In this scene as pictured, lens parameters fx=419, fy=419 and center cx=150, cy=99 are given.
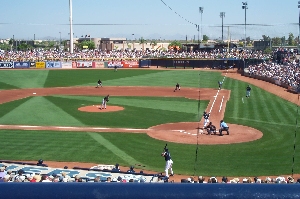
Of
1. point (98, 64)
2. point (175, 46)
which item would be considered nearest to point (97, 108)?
point (98, 64)

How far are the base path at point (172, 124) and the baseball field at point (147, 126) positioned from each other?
7 centimetres

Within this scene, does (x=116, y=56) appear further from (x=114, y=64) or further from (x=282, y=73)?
(x=282, y=73)

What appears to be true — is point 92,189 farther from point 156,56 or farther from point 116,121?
point 156,56

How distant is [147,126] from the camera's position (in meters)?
28.7

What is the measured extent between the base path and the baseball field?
0.22 feet

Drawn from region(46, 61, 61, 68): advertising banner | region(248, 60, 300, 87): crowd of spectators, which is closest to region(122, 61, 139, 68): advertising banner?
region(46, 61, 61, 68): advertising banner

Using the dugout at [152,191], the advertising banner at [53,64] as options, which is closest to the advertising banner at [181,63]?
the advertising banner at [53,64]

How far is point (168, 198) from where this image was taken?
228cm

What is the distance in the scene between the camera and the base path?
81.6 ft

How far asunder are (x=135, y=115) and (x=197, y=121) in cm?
545

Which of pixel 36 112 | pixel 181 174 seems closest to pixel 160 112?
pixel 36 112

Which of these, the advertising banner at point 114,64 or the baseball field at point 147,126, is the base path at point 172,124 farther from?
the advertising banner at point 114,64

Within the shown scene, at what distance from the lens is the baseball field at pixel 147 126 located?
2042 cm

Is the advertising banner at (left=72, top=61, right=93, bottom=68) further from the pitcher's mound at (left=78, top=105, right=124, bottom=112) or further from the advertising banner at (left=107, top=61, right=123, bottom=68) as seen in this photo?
the pitcher's mound at (left=78, top=105, right=124, bottom=112)
